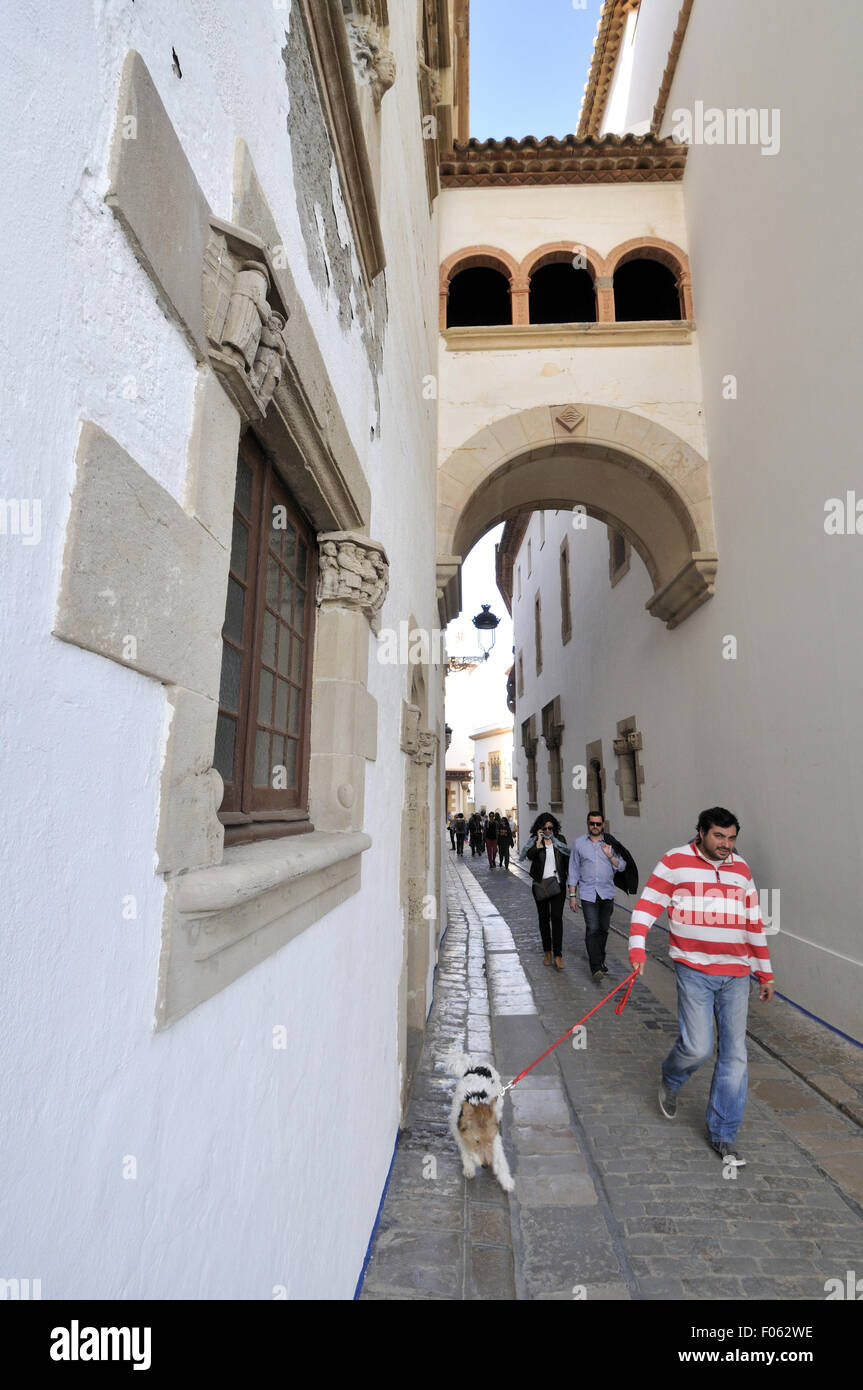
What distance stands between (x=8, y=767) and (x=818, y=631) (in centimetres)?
568

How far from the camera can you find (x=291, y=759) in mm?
2324

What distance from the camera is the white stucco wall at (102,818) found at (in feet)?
2.39

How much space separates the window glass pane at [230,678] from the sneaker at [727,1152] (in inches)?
130

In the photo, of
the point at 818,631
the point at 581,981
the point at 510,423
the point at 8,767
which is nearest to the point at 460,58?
the point at 510,423

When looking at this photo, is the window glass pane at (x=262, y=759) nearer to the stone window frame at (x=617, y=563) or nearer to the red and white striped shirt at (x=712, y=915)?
the red and white striped shirt at (x=712, y=915)

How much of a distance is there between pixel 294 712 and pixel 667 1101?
3.17m

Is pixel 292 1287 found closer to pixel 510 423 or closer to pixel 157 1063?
pixel 157 1063

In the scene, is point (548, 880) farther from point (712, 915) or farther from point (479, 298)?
point (479, 298)

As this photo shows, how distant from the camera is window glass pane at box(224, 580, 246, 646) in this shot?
5.70ft

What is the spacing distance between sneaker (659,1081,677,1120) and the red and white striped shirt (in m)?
0.87

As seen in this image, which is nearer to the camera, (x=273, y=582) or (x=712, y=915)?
(x=273, y=582)

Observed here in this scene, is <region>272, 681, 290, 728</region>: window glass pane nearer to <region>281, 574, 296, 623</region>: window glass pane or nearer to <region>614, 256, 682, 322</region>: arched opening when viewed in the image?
<region>281, 574, 296, 623</region>: window glass pane

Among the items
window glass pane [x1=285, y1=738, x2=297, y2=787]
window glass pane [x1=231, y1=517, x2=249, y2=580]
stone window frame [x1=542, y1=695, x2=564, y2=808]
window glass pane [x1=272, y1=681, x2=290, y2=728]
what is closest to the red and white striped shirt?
window glass pane [x1=285, y1=738, x2=297, y2=787]

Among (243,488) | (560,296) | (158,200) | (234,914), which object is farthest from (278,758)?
(560,296)
